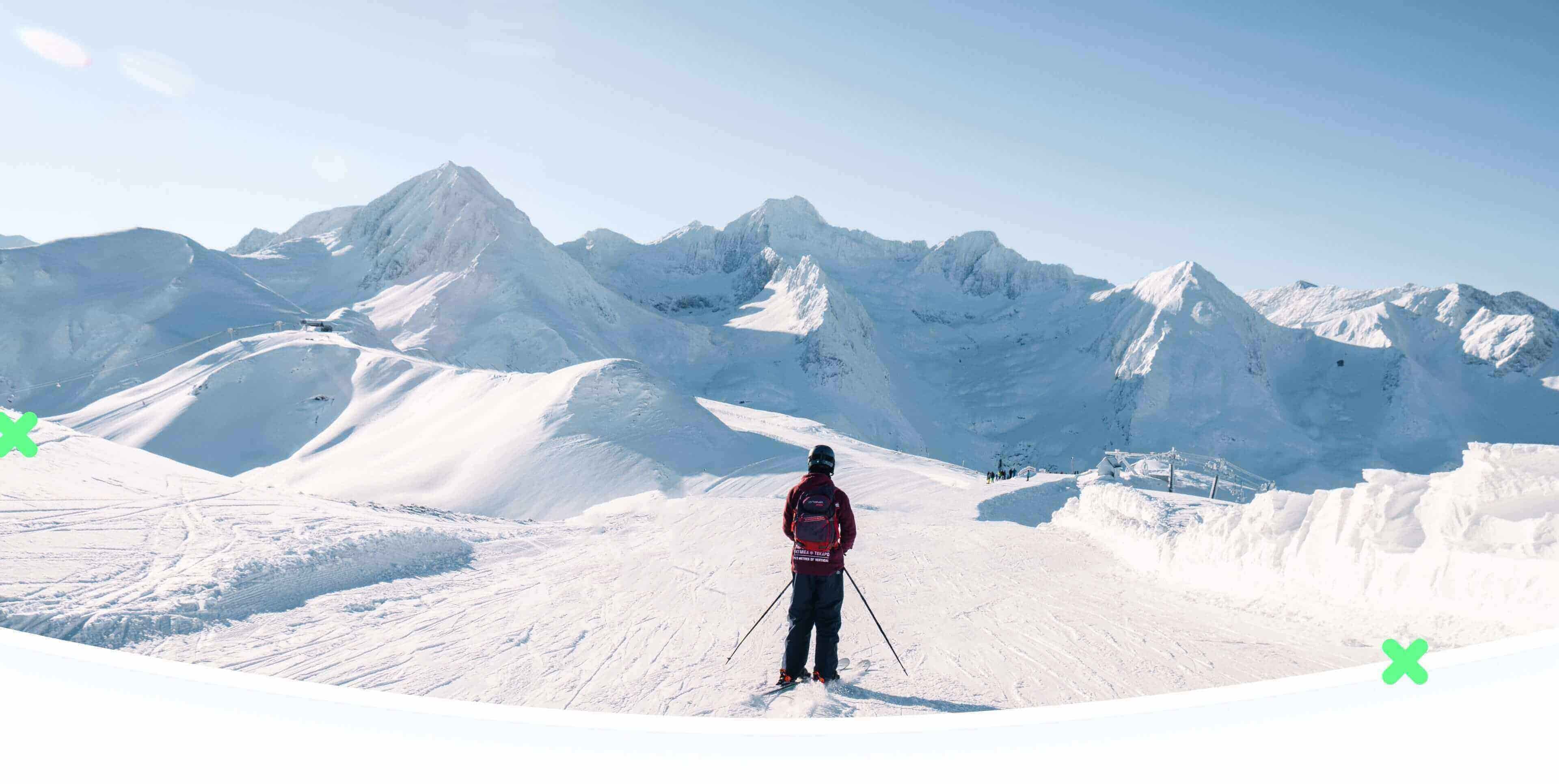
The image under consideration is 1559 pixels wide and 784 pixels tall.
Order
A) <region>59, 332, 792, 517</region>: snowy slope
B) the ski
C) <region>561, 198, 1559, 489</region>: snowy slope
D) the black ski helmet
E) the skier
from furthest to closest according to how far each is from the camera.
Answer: <region>561, 198, 1559, 489</region>: snowy slope < <region>59, 332, 792, 517</region>: snowy slope < the black ski helmet < the skier < the ski

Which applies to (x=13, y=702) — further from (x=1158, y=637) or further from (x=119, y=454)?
(x=1158, y=637)

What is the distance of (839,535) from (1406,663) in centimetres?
365

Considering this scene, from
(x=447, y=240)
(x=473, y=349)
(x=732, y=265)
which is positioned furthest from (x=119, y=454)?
(x=732, y=265)

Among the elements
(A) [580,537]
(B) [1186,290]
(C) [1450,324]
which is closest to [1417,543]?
(A) [580,537]

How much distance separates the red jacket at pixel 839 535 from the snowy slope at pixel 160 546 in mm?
4624

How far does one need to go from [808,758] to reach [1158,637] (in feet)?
12.6

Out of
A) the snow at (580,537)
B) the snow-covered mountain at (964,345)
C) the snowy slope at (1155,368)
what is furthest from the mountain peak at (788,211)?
the snow at (580,537)

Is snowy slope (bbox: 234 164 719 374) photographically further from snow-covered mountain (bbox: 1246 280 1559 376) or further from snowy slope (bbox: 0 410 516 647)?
snow-covered mountain (bbox: 1246 280 1559 376)

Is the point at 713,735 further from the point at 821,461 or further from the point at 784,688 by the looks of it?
the point at 821,461

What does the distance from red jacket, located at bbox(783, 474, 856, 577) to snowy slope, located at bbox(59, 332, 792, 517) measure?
13.0m

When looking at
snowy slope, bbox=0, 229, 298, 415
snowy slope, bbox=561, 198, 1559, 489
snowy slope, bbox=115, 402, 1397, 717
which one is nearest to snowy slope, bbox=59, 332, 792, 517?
snowy slope, bbox=115, 402, 1397, 717

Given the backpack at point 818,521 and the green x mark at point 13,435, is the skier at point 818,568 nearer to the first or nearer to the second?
the backpack at point 818,521

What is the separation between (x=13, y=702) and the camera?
4.64m

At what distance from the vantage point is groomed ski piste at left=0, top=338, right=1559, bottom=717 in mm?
5359
